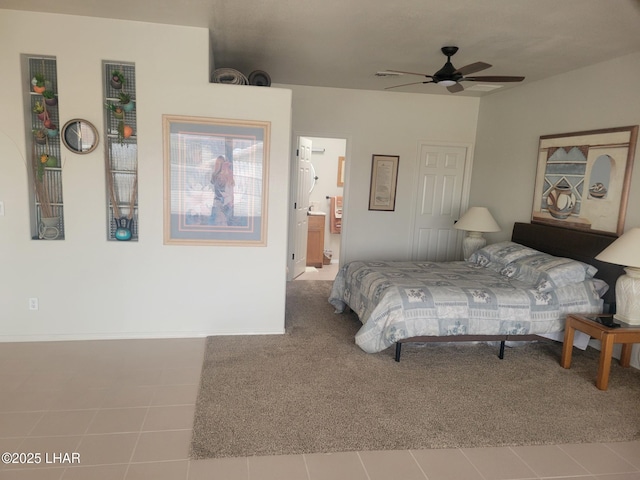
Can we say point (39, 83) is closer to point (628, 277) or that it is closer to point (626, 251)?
point (626, 251)

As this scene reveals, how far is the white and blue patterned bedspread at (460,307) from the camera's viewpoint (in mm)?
3229

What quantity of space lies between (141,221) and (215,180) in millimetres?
695

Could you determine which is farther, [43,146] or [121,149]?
[121,149]

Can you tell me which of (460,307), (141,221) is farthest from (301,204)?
(460,307)

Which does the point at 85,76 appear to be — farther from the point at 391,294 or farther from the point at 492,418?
the point at 492,418

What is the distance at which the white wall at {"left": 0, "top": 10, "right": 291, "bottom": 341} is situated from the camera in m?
3.22

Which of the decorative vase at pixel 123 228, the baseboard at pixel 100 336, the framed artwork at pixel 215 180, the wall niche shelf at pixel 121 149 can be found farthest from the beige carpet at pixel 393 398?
the wall niche shelf at pixel 121 149

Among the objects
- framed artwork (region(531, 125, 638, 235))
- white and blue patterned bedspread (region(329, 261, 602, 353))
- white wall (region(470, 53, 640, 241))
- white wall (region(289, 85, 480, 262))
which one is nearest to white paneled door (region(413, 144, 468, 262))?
white wall (region(289, 85, 480, 262))

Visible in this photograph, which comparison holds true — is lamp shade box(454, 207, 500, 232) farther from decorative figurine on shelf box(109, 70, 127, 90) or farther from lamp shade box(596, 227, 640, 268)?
decorative figurine on shelf box(109, 70, 127, 90)

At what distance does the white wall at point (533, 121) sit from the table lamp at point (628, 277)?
51 centimetres

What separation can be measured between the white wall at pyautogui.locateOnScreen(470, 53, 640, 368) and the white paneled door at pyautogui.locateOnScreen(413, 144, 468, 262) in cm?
23

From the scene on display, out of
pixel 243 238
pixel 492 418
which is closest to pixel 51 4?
pixel 243 238

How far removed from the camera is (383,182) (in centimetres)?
552

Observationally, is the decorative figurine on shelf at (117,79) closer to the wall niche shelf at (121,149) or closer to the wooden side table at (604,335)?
the wall niche shelf at (121,149)
